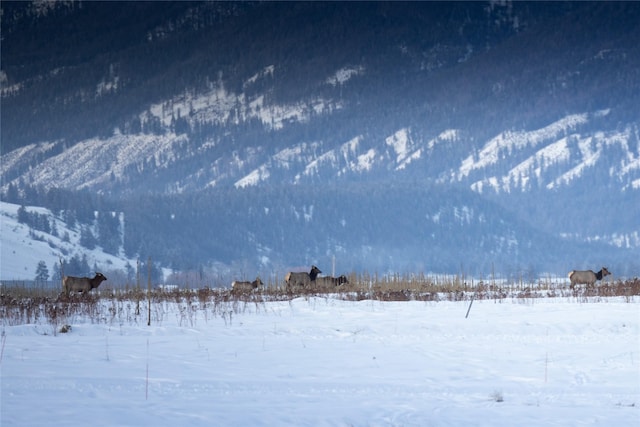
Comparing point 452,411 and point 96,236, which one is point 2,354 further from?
point 96,236

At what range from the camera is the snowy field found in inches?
703

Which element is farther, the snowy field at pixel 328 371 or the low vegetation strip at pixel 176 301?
the low vegetation strip at pixel 176 301

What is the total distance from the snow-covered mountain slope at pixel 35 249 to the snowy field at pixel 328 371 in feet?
374

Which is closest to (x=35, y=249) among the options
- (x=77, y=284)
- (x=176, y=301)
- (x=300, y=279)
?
(x=300, y=279)

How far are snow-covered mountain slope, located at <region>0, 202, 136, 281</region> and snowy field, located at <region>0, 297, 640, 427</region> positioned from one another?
11393 cm

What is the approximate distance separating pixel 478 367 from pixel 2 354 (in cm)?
959

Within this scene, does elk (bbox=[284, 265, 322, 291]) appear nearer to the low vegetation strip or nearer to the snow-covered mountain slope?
the low vegetation strip

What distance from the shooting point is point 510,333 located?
29.8 m

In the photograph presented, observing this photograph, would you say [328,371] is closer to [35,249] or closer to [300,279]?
[300,279]

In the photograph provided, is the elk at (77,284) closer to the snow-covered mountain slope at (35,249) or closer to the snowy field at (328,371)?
the snowy field at (328,371)

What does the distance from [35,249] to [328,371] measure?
5616 inches

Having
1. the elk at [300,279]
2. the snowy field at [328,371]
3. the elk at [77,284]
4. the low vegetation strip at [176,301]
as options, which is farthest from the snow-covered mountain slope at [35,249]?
the snowy field at [328,371]

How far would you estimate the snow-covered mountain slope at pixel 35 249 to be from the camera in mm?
147925

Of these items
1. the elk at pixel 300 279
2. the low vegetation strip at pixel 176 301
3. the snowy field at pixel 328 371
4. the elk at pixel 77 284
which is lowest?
the snowy field at pixel 328 371
